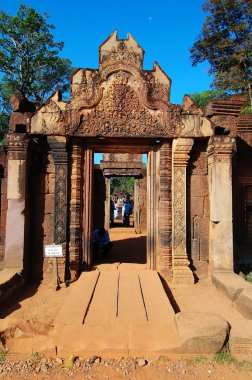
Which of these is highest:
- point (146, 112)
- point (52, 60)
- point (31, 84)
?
point (52, 60)

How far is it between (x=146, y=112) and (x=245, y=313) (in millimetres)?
3736

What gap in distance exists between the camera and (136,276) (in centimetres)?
488

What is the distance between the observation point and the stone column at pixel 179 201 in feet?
16.8

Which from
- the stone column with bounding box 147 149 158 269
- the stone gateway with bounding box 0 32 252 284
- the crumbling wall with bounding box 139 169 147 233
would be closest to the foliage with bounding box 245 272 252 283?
the stone gateway with bounding box 0 32 252 284

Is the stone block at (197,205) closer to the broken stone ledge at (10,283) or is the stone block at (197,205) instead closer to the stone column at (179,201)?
the stone column at (179,201)

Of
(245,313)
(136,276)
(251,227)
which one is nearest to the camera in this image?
(245,313)

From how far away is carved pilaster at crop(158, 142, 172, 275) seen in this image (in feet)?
17.1

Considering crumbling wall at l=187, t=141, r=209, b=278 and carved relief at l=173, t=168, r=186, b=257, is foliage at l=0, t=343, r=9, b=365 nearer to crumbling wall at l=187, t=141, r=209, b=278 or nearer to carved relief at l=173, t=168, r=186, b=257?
carved relief at l=173, t=168, r=186, b=257

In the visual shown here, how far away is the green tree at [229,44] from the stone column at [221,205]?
40.0 feet

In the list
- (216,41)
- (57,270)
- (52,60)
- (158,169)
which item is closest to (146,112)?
(158,169)

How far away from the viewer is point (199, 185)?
17.6 feet

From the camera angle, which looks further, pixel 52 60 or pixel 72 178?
pixel 52 60

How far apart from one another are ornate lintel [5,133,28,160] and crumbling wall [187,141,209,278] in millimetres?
3179

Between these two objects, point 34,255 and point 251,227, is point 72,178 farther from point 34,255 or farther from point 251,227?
point 251,227
